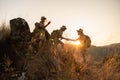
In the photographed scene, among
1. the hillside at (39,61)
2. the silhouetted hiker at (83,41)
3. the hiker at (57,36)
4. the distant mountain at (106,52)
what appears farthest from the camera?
the silhouetted hiker at (83,41)

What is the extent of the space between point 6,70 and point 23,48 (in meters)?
1.52

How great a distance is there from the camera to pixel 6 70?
1034 centimetres

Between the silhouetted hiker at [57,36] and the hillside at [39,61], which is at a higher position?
the silhouetted hiker at [57,36]

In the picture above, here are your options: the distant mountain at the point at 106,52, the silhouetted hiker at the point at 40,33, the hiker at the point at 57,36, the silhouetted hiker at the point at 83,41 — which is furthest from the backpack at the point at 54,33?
the distant mountain at the point at 106,52

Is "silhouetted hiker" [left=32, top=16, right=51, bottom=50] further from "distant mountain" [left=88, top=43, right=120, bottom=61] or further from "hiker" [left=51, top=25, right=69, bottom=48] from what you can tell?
"distant mountain" [left=88, top=43, right=120, bottom=61]

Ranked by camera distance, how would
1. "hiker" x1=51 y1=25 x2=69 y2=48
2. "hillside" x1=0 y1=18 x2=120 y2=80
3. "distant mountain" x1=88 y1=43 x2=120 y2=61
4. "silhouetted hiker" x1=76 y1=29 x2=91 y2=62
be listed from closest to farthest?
"hillside" x1=0 y1=18 x2=120 y2=80 < "distant mountain" x1=88 y1=43 x2=120 y2=61 < "hiker" x1=51 y1=25 x2=69 y2=48 < "silhouetted hiker" x1=76 y1=29 x2=91 y2=62

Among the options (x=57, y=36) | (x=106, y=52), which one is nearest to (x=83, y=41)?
(x=57, y=36)

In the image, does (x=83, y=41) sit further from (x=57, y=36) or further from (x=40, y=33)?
(x=40, y=33)

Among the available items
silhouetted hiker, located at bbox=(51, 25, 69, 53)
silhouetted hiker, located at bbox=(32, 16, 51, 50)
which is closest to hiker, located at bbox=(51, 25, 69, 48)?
silhouetted hiker, located at bbox=(51, 25, 69, 53)

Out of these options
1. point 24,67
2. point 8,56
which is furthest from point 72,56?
point 8,56

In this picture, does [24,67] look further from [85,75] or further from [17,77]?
[85,75]

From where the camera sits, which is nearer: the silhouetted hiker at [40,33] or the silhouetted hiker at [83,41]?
the silhouetted hiker at [40,33]

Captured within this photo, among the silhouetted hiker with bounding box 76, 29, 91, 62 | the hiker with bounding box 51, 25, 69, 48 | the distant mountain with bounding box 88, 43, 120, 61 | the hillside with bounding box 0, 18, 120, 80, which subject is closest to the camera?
the hillside with bounding box 0, 18, 120, 80

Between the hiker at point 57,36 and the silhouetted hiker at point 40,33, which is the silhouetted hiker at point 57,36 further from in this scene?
the silhouetted hiker at point 40,33
